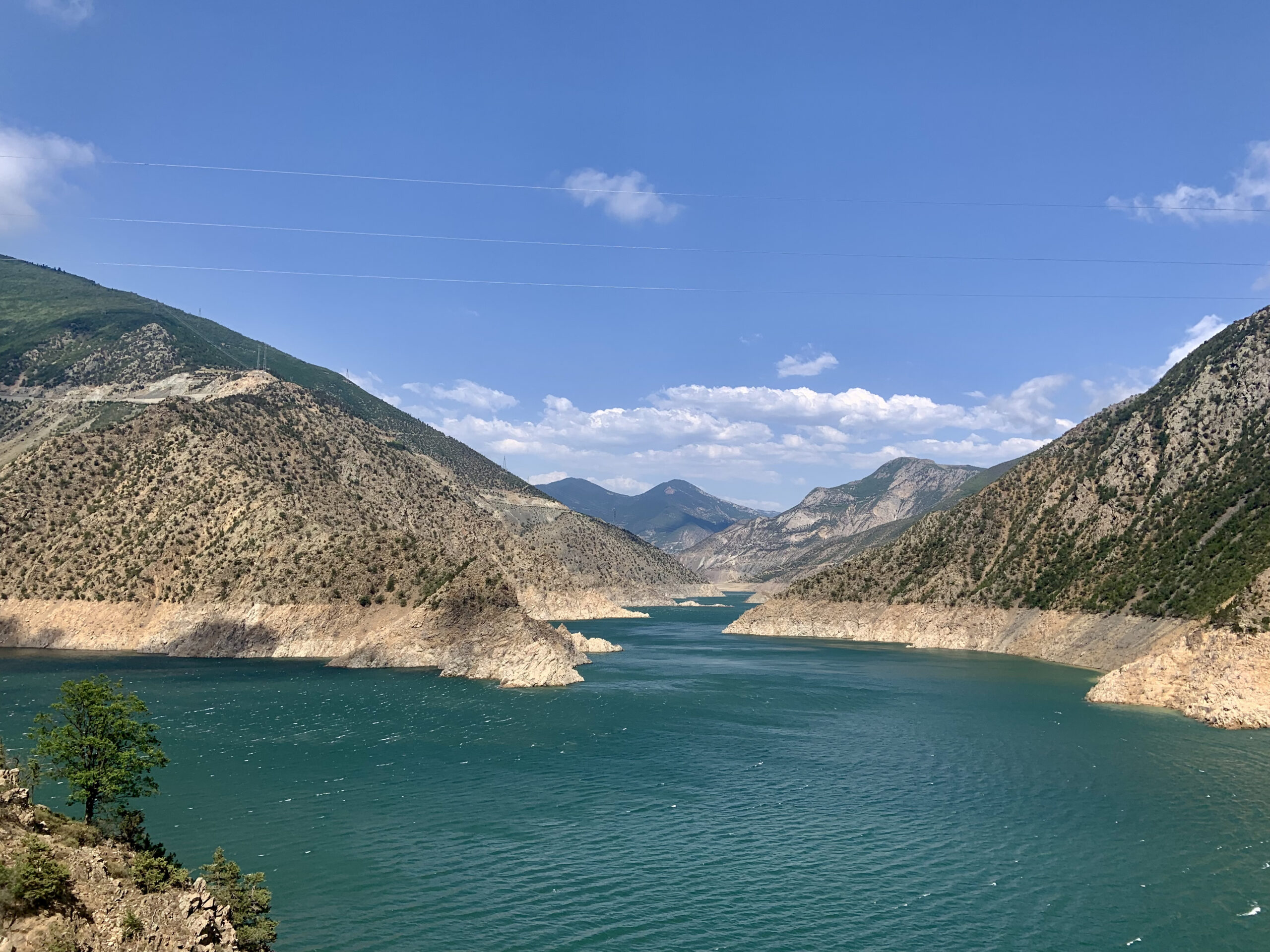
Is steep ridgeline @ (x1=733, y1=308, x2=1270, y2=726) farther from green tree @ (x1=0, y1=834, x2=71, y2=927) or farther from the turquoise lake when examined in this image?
green tree @ (x1=0, y1=834, x2=71, y2=927)

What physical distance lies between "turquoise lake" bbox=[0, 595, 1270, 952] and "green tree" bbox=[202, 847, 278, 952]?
2087mm

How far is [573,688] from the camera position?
98750 millimetres

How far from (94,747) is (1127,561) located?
129642mm

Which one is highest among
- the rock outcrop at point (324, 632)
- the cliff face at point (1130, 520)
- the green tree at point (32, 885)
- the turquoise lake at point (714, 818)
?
the cliff face at point (1130, 520)

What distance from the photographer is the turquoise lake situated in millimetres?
34031

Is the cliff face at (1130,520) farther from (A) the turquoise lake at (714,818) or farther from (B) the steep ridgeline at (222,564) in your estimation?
(B) the steep ridgeline at (222,564)

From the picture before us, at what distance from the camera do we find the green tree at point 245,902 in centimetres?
2733

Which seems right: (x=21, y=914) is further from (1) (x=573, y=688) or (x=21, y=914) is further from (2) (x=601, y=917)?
(1) (x=573, y=688)

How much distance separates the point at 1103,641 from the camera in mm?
113938

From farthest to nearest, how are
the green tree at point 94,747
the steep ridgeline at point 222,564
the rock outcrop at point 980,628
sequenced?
the steep ridgeline at point 222,564 → the rock outcrop at point 980,628 → the green tree at point 94,747

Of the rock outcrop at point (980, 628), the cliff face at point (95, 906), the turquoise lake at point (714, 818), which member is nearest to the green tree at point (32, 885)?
the cliff face at point (95, 906)

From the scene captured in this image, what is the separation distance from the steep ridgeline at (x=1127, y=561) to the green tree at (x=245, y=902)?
73.1 m

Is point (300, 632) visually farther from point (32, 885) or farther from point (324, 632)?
point (32, 885)

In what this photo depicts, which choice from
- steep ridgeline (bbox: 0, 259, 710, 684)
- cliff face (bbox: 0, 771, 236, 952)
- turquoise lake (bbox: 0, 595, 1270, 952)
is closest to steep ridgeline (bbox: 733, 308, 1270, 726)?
turquoise lake (bbox: 0, 595, 1270, 952)
